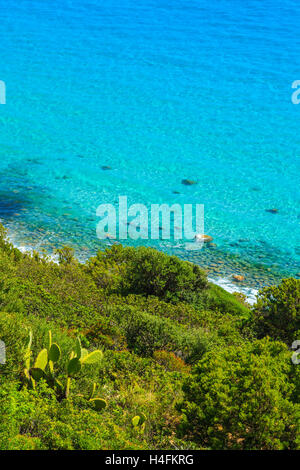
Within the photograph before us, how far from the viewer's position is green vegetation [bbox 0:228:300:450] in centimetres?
637

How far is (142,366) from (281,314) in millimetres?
3370

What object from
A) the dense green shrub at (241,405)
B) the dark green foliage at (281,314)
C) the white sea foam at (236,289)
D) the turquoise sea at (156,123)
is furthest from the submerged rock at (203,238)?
the dense green shrub at (241,405)

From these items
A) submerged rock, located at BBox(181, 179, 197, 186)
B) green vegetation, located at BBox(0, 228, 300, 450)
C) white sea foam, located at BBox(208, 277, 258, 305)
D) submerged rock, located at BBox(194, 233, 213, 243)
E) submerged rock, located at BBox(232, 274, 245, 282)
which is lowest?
white sea foam, located at BBox(208, 277, 258, 305)

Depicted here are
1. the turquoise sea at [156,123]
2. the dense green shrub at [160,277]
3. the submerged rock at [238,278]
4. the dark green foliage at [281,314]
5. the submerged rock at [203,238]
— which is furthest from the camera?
the turquoise sea at [156,123]

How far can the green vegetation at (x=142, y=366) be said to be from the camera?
6367 millimetres

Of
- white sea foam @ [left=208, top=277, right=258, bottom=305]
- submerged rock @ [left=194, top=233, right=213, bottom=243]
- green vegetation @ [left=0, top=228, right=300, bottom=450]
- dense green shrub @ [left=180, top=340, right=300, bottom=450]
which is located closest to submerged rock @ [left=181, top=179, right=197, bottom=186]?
submerged rock @ [left=194, top=233, right=213, bottom=243]

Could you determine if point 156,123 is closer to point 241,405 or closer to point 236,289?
point 236,289

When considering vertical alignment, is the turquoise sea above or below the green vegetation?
above

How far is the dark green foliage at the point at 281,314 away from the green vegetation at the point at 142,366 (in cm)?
2

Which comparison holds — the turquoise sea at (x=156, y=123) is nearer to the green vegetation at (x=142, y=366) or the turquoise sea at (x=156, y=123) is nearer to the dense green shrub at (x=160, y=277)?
the dense green shrub at (x=160, y=277)

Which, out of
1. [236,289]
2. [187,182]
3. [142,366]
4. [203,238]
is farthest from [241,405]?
[187,182]

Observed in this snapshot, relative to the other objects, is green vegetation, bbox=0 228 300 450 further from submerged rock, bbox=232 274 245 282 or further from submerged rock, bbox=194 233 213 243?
submerged rock, bbox=194 233 213 243

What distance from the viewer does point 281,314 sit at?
10750 millimetres

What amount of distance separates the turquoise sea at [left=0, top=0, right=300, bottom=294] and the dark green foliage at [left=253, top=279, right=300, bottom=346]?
512 cm
